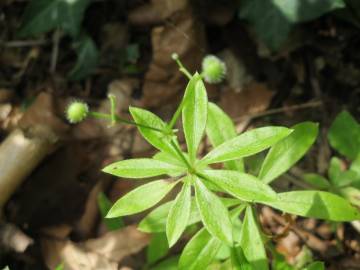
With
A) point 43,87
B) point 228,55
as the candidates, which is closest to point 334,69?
point 228,55

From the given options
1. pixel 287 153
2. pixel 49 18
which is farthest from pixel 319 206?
pixel 49 18

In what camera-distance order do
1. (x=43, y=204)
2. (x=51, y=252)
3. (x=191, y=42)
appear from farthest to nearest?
(x=191, y=42)
(x=43, y=204)
(x=51, y=252)

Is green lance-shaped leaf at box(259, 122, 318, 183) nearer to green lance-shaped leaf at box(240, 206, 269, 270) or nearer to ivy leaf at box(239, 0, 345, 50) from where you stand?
green lance-shaped leaf at box(240, 206, 269, 270)

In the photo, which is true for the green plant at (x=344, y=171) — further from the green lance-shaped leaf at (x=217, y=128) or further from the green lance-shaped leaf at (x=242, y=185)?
the green lance-shaped leaf at (x=242, y=185)

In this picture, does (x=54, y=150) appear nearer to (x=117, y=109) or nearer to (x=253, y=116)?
(x=117, y=109)

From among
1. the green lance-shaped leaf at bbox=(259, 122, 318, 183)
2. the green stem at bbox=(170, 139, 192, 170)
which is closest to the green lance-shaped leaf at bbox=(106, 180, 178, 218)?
the green stem at bbox=(170, 139, 192, 170)

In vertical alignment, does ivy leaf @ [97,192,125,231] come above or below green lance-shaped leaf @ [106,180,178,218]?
below

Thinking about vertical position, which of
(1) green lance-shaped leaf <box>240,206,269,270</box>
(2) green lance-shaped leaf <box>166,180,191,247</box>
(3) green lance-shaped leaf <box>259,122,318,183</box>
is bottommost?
(1) green lance-shaped leaf <box>240,206,269,270</box>
